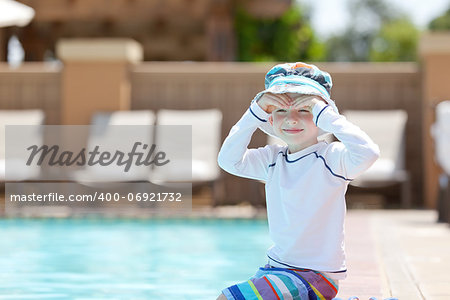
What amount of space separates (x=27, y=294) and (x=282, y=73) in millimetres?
2210

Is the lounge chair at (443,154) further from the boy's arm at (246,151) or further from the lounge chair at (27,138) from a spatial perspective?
the boy's arm at (246,151)

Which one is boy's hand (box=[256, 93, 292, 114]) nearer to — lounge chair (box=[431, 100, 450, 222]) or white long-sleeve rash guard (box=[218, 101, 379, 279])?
white long-sleeve rash guard (box=[218, 101, 379, 279])

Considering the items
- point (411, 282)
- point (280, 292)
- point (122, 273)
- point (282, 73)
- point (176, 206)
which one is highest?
point (282, 73)

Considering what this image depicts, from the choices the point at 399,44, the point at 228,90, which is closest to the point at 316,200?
the point at 228,90

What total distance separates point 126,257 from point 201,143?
13.3 ft

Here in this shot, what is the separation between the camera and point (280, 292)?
8.71 ft

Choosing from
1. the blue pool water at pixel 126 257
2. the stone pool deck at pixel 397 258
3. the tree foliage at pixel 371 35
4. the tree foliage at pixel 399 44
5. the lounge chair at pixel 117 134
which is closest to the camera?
the stone pool deck at pixel 397 258

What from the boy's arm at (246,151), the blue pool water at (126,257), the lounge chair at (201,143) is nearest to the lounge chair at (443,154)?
the blue pool water at (126,257)

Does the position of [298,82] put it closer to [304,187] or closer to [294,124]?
[294,124]

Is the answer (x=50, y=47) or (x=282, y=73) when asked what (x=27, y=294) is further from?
(x=50, y=47)

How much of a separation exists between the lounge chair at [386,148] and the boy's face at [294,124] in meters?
6.63

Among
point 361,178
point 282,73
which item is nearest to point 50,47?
point 361,178

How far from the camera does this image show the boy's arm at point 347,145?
2564mm

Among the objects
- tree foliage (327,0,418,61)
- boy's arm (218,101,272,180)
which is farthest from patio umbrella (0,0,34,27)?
tree foliage (327,0,418,61)
